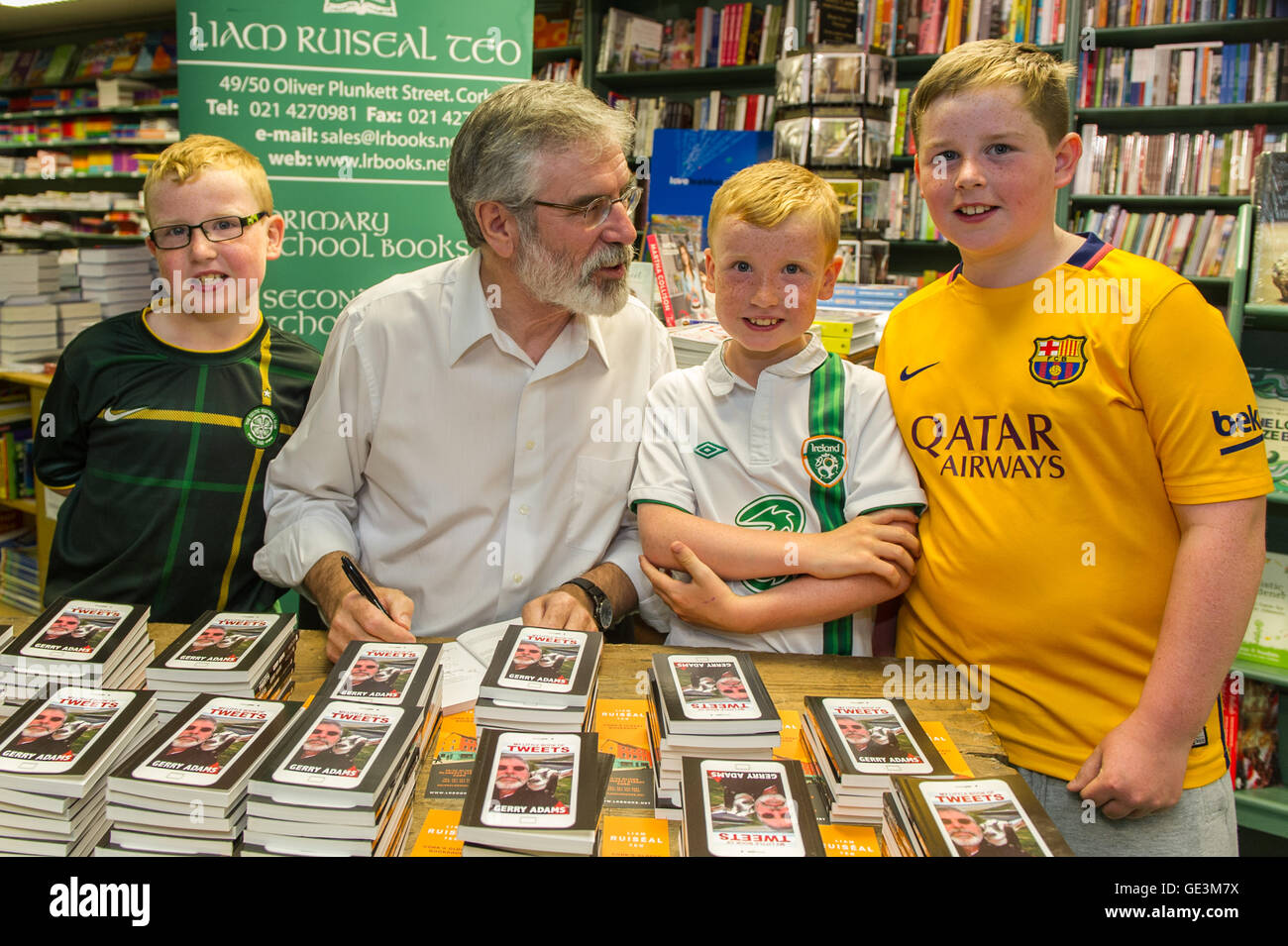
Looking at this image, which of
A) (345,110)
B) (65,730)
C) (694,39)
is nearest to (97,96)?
(694,39)

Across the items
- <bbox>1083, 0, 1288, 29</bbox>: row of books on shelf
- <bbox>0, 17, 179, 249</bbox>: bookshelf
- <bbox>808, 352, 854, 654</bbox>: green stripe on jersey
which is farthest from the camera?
<bbox>0, 17, 179, 249</bbox>: bookshelf

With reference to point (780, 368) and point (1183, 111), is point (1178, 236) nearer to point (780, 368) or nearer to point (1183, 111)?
point (1183, 111)

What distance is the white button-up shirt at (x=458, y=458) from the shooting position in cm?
176

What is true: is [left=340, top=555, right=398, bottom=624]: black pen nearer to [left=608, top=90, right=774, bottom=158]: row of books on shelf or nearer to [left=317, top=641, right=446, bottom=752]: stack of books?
[left=317, top=641, right=446, bottom=752]: stack of books

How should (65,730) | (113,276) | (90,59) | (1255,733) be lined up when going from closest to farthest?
(65,730), (1255,733), (113,276), (90,59)

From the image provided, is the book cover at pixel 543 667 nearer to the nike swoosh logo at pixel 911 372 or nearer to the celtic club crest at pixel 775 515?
the celtic club crest at pixel 775 515

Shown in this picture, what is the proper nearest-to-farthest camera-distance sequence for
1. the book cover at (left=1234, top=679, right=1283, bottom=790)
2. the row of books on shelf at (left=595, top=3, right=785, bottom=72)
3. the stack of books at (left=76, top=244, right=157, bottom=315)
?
the book cover at (left=1234, top=679, right=1283, bottom=790)
the stack of books at (left=76, top=244, right=157, bottom=315)
the row of books on shelf at (left=595, top=3, right=785, bottom=72)

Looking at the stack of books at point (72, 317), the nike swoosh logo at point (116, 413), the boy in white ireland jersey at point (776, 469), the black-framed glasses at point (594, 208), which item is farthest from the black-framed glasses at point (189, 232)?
the stack of books at point (72, 317)

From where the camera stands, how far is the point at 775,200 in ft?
4.95

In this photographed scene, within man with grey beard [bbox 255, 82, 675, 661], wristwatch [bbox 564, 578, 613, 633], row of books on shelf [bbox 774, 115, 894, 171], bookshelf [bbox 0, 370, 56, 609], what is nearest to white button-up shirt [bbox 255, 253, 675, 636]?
man with grey beard [bbox 255, 82, 675, 661]

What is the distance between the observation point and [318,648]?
150 centimetres

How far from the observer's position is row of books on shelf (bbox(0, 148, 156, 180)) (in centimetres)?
662

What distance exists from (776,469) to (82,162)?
7354 mm

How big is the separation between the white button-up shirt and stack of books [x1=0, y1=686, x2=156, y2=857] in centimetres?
66
